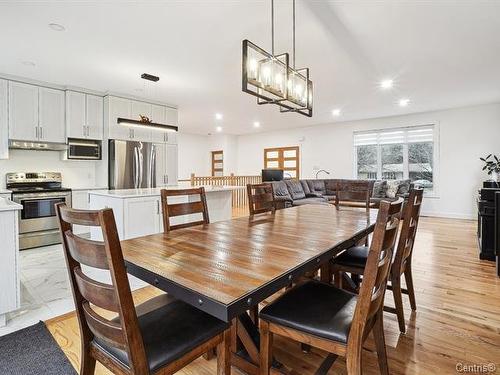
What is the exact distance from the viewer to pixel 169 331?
3.60 feet

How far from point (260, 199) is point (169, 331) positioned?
66.1 inches

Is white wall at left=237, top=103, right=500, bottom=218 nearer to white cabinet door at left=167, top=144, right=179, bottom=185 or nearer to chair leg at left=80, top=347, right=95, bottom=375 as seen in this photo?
white cabinet door at left=167, top=144, right=179, bottom=185

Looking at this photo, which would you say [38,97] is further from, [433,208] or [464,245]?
[433,208]

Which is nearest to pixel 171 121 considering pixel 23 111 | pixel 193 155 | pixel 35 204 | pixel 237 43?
pixel 23 111

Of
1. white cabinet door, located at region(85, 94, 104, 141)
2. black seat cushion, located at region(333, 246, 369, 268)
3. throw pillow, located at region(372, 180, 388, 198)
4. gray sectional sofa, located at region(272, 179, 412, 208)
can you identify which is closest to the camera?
black seat cushion, located at region(333, 246, 369, 268)

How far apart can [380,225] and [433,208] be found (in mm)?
7309

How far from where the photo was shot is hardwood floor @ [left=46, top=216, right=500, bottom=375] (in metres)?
1.67

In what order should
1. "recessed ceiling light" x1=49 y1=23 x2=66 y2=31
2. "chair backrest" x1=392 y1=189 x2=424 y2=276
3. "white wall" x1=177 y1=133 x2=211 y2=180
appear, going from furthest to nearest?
"white wall" x1=177 y1=133 x2=211 y2=180, "recessed ceiling light" x1=49 y1=23 x2=66 y2=31, "chair backrest" x1=392 y1=189 x2=424 y2=276

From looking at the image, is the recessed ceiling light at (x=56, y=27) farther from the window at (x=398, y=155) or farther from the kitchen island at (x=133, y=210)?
the window at (x=398, y=155)

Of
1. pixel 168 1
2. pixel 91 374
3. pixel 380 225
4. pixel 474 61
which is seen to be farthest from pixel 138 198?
pixel 474 61

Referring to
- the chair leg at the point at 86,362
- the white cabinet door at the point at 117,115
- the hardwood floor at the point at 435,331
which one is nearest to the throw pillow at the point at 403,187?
the hardwood floor at the point at 435,331

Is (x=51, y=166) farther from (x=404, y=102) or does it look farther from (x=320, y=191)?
(x=404, y=102)

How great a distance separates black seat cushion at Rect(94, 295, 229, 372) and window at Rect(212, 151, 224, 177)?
388 inches

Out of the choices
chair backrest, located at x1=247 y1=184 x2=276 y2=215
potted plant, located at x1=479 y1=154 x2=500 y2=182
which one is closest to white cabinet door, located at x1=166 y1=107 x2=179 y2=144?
chair backrest, located at x1=247 y1=184 x2=276 y2=215
